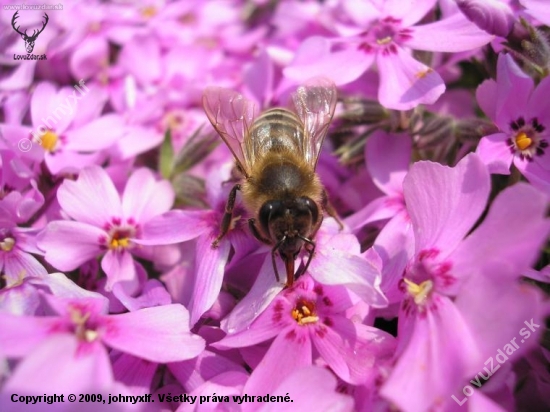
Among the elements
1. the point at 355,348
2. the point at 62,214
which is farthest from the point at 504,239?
the point at 62,214

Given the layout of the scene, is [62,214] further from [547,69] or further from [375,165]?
[547,69]

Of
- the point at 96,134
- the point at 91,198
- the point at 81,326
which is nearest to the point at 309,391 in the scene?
the point at 81,326

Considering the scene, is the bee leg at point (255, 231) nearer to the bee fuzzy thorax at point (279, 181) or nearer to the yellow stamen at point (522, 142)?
the bee fuzzy thorax at point (279, 181)

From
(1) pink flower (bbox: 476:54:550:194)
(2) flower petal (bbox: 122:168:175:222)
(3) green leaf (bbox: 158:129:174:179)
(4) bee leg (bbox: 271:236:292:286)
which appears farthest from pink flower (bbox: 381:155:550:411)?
(3) green leaf (bbox: 158:129:174:179)

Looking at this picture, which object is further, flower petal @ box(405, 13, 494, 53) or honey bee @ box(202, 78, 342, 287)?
flower petal @ box(405, 13, 494, 53)

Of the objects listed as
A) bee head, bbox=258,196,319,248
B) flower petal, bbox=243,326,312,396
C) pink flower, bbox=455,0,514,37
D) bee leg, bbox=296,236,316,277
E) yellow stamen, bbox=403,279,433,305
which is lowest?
flower petal, bbox=243,326,312,396

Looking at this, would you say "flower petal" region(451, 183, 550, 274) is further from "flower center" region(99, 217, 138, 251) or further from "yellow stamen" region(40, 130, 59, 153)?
"yellow stamen" region(40, 130, 59, 153)

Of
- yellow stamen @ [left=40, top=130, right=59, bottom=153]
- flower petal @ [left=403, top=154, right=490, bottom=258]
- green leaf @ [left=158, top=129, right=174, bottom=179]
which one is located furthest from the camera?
green leaf @ [left=158, top=129, right=174, bottom=179]
